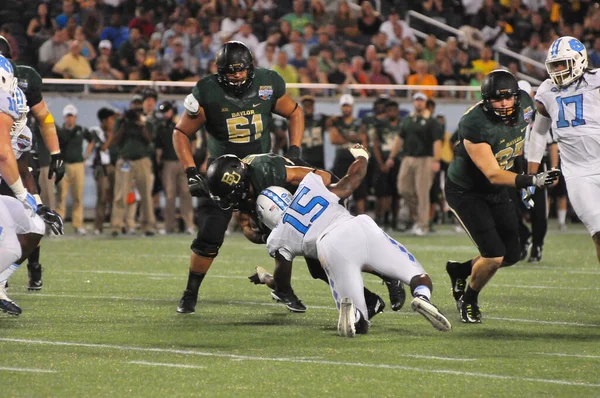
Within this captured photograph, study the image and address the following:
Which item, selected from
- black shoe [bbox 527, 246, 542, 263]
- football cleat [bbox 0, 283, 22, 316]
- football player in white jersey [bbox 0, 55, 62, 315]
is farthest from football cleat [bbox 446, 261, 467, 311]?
black shoe [bbox 527, 246, 542, 263]

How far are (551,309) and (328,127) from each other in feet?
25.5

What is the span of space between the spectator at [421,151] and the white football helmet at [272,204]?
8.32m

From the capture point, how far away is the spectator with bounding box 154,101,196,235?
1466 cm

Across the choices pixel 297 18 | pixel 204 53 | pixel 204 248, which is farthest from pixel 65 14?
pixel 204 248

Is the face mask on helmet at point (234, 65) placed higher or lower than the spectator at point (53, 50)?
higher

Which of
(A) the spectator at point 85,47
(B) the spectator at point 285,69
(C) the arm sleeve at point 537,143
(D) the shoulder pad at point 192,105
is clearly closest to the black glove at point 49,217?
(D) the shoulder pad at point 192,105

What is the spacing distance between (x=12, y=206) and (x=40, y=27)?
10.3 metres

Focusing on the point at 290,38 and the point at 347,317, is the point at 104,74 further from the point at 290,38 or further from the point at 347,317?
the point at 347,317

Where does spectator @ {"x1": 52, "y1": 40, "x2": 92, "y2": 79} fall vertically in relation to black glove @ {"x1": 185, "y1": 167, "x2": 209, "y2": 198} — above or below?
above

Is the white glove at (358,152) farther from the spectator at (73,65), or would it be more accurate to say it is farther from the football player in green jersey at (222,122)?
the spectator at (73,65)

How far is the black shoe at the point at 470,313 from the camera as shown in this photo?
710 centimetres

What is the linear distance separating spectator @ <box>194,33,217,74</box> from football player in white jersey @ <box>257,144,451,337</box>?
10542mm

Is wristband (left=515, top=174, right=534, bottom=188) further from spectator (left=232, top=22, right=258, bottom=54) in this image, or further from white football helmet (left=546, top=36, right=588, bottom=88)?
→ spectator (left=232, top=22, right=258, bottom=54)

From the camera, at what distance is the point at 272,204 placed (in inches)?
254
